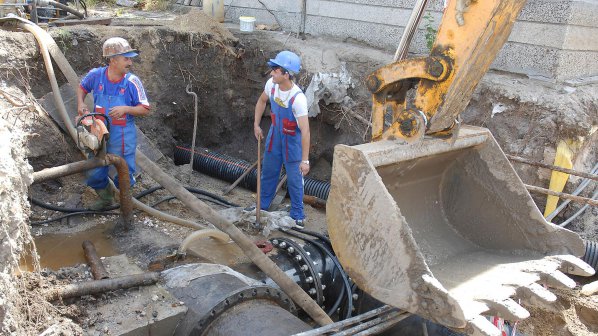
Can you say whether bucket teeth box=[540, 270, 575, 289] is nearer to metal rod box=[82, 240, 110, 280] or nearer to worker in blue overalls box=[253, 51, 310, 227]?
worker in blue overalls box=[253, 51, 310, 227]

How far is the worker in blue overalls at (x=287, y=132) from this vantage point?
16.9 feet

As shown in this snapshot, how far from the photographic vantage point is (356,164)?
3031 mm

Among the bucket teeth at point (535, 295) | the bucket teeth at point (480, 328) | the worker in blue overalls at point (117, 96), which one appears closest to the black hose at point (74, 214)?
the worker in blue overalls at point (117, 96)

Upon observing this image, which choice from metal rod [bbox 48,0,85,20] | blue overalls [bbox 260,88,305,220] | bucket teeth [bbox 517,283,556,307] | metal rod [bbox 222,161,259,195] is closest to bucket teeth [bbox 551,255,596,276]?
bucket teeth [bbox 517,283,556,307]

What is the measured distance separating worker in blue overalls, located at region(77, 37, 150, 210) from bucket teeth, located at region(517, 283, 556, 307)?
347 cm

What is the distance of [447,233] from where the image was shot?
13.0 ft

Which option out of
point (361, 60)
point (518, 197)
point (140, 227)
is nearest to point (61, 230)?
point (140, 227)

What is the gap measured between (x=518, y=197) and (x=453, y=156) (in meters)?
0.54

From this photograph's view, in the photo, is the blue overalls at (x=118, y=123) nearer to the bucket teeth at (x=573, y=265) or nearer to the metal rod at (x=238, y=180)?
the metal rod at (x=238, y=180)

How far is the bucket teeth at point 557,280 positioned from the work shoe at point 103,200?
3.93 m

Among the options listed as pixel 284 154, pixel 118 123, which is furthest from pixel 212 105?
pixel 118 123

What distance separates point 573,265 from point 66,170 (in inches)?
144

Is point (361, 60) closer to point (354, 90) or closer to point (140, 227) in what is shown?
point (354, 90)

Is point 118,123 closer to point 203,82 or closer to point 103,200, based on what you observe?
point 103,200
